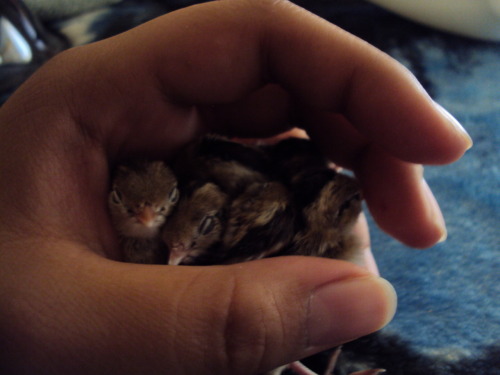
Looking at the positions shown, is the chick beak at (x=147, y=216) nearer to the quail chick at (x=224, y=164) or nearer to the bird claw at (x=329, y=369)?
the quail chick at (x=224, y=164)

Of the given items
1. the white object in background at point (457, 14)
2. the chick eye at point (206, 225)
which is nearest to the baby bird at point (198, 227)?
the chick eye at point (206, 225)

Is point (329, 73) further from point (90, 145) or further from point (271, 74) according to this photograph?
point (90, 145)

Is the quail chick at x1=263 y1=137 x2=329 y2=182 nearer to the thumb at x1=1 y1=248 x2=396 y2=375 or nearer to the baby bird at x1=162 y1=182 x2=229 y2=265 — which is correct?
the baby bird at x1=162 y1=182 x2=229 y2=265

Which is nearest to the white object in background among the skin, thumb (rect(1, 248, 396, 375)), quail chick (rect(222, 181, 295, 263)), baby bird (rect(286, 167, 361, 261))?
the skin

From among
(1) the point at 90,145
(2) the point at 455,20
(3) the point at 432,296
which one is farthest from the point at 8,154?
(2) the point at 455,20

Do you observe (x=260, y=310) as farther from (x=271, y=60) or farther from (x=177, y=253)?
(x=271, y=60)

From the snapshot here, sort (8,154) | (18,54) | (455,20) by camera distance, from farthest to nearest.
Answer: (455,20) → (18,54) → (8,154)
